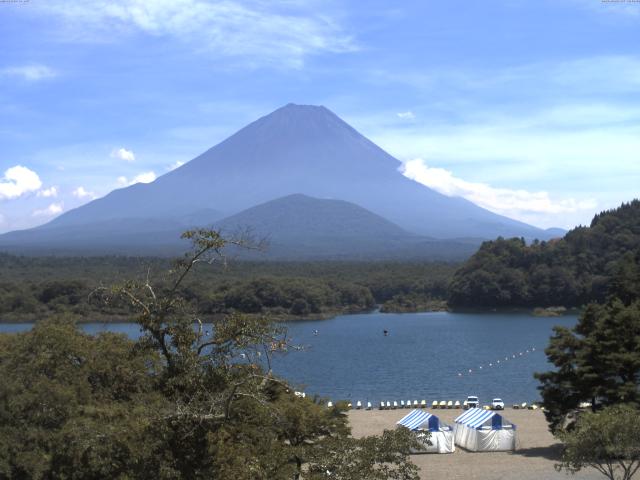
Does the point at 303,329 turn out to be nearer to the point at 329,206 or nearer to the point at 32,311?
the point at 32,311

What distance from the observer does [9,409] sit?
995 centimetres

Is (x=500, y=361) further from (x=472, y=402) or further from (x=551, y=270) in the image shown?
(x=551, y=270)

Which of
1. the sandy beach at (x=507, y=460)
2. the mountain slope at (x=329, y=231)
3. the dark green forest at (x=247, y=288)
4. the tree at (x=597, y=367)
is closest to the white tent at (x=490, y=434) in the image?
the sandy beach at (x=507, y=460)

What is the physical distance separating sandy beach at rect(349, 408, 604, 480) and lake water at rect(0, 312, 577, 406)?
11.7ft

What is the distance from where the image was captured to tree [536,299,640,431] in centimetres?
1499

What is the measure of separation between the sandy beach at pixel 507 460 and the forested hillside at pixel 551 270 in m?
36.6

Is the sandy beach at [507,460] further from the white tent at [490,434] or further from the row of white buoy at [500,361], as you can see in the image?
the row of white buoy at [500,361]

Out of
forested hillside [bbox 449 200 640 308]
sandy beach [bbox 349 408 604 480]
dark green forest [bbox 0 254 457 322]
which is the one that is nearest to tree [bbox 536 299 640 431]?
sandy beach [bbox 349 408 604 480]

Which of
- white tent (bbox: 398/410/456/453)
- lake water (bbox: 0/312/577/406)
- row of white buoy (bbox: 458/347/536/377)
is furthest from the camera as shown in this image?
row of white buoy (bbox: 458/347/536/377)

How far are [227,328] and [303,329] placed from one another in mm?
41506

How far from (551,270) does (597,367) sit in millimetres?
42944

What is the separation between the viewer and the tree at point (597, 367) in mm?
14992

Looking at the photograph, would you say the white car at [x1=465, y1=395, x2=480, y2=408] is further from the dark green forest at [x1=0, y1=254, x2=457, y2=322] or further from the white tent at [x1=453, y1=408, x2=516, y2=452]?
the dark green forest at [x1=0, y1=254, x2=457, y2=322]

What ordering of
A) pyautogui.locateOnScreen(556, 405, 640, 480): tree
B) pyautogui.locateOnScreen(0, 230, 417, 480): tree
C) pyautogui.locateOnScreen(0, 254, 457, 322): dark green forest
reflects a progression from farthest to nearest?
pyautogui.locateOnScreen(0, 254, 457, 322): dark green forest
pyautogui.locateOnScreen(556, 405, 640, 480): tree
pyautogui.locateOnScreen(0, 230, 417, 480): tree
